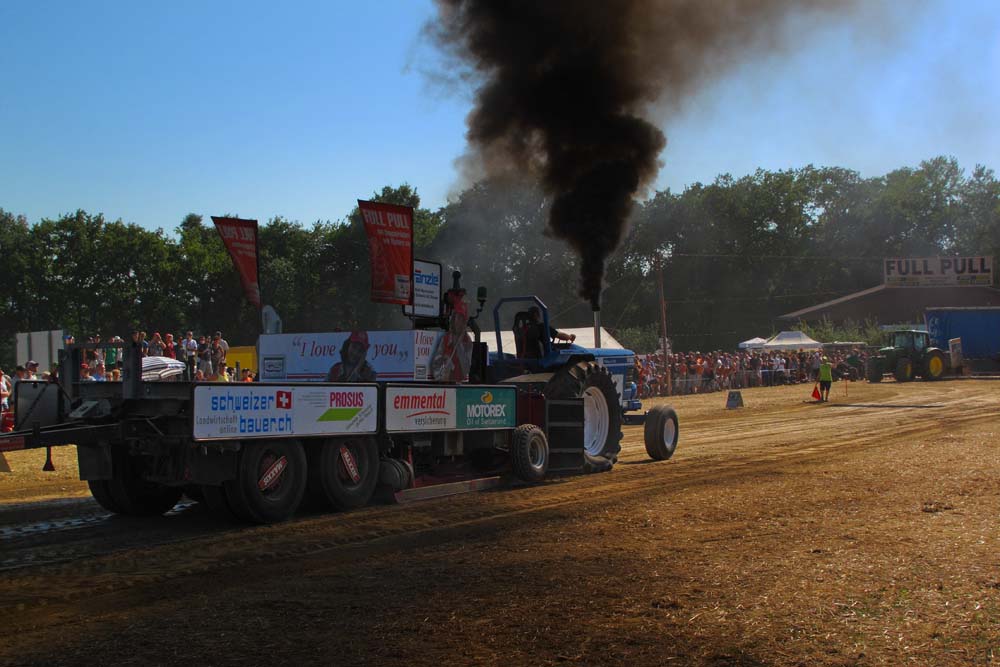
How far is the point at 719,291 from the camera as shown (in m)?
77.6

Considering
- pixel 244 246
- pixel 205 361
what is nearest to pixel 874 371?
pixel 205 361

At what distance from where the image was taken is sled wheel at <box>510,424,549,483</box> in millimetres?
12008

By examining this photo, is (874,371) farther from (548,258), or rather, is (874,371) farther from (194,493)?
(194,493)

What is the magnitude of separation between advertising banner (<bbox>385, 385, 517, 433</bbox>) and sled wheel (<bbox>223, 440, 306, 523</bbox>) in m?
1.21

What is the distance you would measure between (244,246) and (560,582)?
6.91 meters

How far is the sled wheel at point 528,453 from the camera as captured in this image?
12.0 m

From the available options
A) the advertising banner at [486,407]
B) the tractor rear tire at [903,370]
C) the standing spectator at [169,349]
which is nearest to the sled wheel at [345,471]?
the advertising banner at [486,407]

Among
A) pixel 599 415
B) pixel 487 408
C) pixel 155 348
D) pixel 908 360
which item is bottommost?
pixel 599 415

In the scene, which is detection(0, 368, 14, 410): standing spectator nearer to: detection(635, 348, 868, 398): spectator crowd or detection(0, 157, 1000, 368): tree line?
detection(0, 157, 1000, 368): tree line

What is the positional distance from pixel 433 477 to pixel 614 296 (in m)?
63.3

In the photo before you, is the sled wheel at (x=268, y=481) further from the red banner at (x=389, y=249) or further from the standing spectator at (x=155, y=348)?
the standing spectator at (x=155, y=348)

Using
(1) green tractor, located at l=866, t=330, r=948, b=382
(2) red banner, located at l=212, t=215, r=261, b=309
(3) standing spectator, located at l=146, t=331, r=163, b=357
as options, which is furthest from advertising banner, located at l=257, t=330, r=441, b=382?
(1) green tractor, located at l=866, t=330, r=948, b=382

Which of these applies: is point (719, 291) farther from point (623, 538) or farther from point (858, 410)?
point (623, 538)

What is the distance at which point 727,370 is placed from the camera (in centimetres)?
3925
